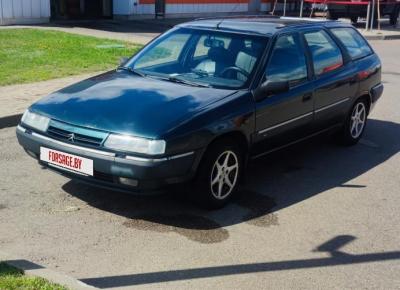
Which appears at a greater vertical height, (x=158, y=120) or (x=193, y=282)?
(x=158, y=120)

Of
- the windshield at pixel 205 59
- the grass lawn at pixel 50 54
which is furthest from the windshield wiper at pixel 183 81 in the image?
the grass lawn at pixel 50 54

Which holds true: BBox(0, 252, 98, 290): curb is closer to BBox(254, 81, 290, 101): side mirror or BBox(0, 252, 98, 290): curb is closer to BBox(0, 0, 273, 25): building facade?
BBox(254, 81, 290, 101): side mirror

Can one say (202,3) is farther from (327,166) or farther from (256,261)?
(256,261)

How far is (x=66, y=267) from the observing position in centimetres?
407

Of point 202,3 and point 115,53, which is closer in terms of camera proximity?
point 115,53

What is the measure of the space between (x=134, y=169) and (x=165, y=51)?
2.12 meters

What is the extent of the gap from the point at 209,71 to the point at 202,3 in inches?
792

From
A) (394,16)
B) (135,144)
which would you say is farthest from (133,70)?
(394,16)

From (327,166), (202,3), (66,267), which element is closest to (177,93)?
(66,267)

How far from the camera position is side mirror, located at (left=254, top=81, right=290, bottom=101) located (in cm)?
545

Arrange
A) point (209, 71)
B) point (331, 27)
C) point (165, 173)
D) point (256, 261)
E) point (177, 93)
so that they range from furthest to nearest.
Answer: point (331, 27), point (209, 71), point (177, 93), point (165, 173), point (256, 261)

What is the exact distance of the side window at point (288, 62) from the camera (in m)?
5.74

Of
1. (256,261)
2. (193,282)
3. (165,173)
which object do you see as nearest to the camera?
(193,282)

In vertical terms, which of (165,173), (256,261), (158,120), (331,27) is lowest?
(256,261)
